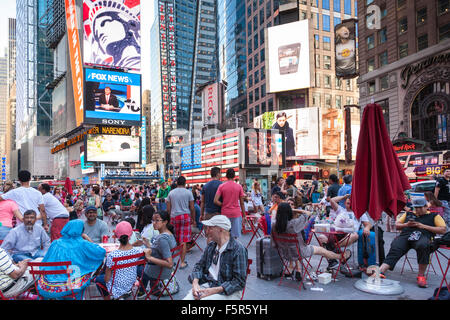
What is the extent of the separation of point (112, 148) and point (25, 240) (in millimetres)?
54431

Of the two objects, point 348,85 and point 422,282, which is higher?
point 348,85

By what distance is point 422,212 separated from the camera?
5.71m

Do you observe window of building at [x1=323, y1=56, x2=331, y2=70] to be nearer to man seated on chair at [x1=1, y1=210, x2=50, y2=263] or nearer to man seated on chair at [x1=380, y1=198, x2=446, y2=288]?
man seated on chair at [x1=380, y1=198, x2=446, y2=288]

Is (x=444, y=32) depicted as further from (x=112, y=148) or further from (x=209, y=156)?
(x=112, y=148)

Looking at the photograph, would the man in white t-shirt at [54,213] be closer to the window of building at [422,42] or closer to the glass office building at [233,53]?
the window of building at [422,42]

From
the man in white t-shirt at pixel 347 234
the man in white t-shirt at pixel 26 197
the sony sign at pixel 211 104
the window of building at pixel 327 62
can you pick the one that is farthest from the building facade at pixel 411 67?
the man in white t-shirt at pixel 26 197

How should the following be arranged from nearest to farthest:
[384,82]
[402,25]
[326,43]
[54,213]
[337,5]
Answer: [54,213] < [402,25] < [384,82] < [326,43] < [337,5]

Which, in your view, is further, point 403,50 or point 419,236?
point 403,50

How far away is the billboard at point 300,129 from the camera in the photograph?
5356 cm

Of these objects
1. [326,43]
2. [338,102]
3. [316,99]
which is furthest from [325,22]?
[316,99]

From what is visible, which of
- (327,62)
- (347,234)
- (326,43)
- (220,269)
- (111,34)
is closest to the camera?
(220,269)

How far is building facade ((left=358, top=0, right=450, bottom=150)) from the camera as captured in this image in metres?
29.7

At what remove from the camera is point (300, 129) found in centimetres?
5447
